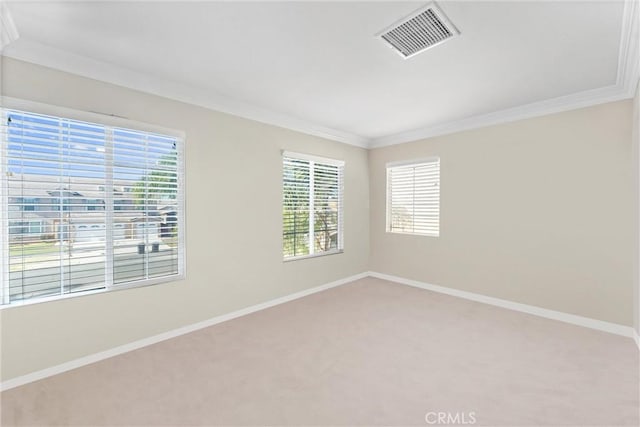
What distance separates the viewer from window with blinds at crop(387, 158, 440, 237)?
14.4 ft

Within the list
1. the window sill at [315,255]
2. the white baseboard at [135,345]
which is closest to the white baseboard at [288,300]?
the white baseboard at [135,345]

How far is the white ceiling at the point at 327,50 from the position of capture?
5.80 ft

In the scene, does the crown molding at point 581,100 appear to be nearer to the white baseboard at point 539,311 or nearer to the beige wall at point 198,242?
the beige wall at point 198,242

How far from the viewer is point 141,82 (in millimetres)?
2627

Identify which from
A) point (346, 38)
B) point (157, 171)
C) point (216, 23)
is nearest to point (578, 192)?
point (346, 38)

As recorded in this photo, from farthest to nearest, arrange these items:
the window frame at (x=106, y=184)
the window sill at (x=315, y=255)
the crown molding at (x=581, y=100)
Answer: the window sill at (x=315, y=255) → the window frame at (x=106, y=184) → the crown molding at (x=581, y=100)

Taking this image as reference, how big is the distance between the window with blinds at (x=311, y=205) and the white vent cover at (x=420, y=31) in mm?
2095

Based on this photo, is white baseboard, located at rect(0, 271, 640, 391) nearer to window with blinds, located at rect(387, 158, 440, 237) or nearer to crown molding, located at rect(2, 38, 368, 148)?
window with blinds, located at rect(387, 158, 440, 237)

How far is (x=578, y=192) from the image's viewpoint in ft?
10.2

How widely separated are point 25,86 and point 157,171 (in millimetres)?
1054

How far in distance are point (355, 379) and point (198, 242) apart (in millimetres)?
2053

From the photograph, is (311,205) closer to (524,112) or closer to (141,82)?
(141,82)

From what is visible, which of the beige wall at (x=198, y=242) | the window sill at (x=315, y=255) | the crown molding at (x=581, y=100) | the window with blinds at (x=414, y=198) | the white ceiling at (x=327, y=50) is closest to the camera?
the white ceiling at (x=327, y=50)

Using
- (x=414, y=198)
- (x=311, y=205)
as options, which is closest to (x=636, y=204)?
(x=414, y=198)
